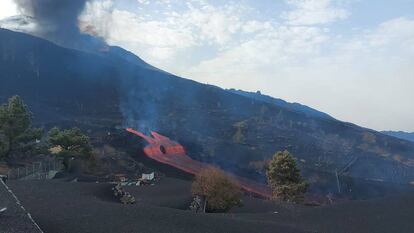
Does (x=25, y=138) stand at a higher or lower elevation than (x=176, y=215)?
higher

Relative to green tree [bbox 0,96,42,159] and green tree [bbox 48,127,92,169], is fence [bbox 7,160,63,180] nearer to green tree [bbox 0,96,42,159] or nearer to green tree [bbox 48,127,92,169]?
green tree [bbox 48,127,92,169]

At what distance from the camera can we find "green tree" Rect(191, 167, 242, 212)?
1040 inches

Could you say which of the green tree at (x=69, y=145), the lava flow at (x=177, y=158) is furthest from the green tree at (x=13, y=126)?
the lava flow at (x=177, y=158)

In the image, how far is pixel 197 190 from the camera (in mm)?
27188

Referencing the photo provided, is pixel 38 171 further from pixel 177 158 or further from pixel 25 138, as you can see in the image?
pixel 177 158

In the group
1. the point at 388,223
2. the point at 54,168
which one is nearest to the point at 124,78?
the point at 54,168

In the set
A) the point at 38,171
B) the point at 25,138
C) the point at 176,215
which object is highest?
the point at 25,138

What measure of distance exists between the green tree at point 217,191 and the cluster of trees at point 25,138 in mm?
19850

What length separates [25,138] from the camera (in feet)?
131

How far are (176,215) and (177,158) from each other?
48.3 meters

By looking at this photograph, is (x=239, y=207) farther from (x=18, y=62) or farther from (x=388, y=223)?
(x=18, y=62)

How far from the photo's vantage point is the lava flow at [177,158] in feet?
195

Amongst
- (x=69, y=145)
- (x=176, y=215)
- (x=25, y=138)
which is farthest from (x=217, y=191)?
(x=25, y=138)

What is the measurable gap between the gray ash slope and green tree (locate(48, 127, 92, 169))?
3043cm
